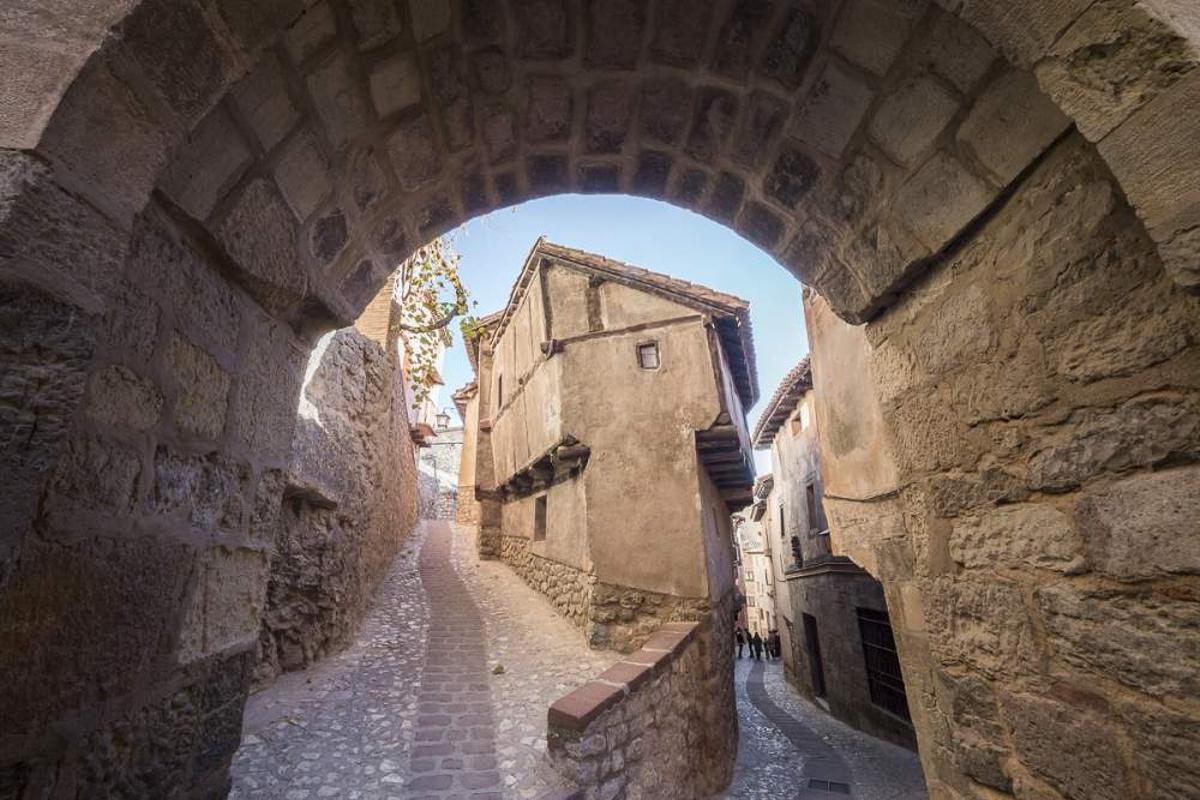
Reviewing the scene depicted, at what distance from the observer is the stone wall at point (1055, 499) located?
110 cm

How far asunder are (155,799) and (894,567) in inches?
96.8

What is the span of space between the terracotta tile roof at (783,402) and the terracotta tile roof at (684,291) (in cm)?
155

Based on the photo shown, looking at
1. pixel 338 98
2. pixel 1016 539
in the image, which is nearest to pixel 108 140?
pixel 338 98

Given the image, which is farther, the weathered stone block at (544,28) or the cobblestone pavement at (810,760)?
the cobblestone pavement at (810,760)

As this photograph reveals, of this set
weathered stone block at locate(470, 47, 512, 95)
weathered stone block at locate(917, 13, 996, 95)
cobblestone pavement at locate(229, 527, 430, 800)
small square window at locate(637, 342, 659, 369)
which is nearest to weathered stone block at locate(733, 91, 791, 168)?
weathered stone block at locate(917, 13, 996, 95)

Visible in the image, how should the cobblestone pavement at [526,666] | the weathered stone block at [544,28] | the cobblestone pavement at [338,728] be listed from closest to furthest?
the weathered stone block at [544,28], the cobblestone pavement at [338,728], the cobblestone pavement at [526,666]

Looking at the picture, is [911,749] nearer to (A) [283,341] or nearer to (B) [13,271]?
(A) [283,341]

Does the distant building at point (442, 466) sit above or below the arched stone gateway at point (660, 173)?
above

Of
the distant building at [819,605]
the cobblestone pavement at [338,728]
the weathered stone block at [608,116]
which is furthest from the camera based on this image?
the distant building at [819,605]

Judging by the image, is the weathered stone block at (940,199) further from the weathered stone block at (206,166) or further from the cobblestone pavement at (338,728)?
the cobblestone pavement at (338,728)

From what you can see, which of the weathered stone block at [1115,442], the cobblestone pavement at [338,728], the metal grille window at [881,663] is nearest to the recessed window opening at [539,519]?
the cobblestone pavement at [338,728]

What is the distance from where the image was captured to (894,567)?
2133mm

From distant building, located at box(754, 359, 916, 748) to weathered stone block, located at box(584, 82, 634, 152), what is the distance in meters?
7.20

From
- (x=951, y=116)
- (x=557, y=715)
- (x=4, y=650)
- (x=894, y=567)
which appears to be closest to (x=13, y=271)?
(x=4, y=650)
